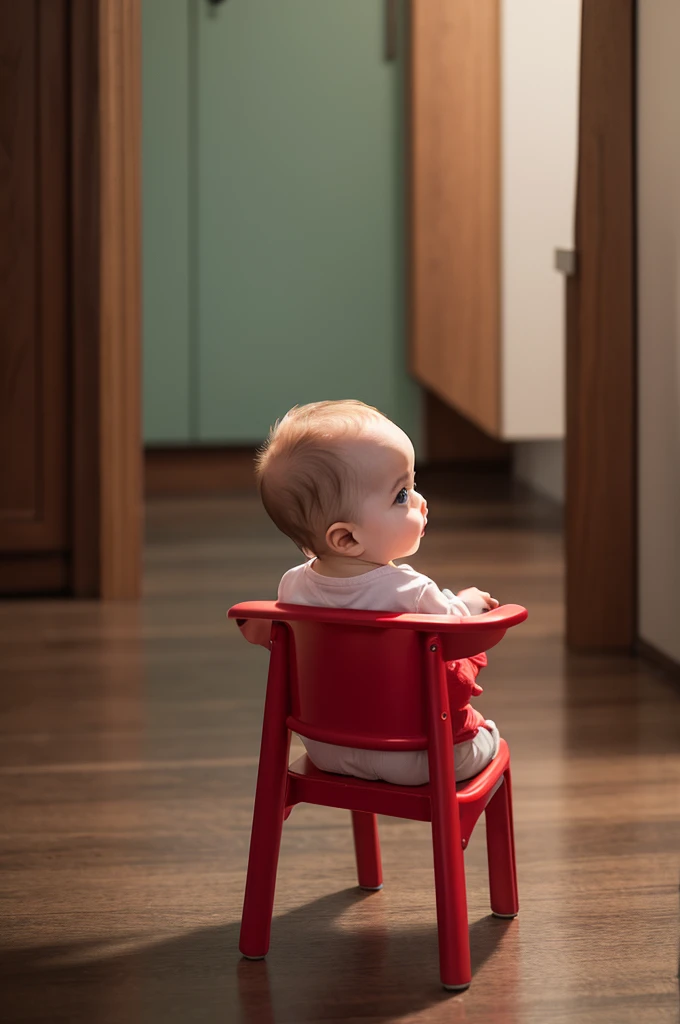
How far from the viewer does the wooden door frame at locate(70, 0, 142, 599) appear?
2.82 meters

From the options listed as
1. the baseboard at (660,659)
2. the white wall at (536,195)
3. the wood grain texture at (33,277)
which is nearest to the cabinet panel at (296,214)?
the white wall at (536,195)

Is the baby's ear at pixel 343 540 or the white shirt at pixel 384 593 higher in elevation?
the baby's ear at pixel 343 540

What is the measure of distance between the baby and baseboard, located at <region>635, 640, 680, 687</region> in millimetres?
1105

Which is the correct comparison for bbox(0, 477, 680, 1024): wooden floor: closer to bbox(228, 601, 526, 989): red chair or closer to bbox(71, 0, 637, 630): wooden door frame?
bbox(228, 601, 526, 989): red chair

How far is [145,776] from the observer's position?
183 centimetres

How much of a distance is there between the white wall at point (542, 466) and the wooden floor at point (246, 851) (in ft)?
4.57

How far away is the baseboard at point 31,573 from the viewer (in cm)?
297

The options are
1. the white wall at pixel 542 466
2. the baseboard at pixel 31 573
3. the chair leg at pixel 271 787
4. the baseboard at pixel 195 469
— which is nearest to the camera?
the chair leg at pixel 271 787

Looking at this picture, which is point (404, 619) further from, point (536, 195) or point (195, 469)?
point (195, 469)

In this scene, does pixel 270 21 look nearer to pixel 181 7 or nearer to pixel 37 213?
pixel 181 7

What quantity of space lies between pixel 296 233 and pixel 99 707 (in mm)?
2370

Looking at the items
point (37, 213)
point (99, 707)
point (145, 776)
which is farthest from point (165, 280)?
point (145, 776)

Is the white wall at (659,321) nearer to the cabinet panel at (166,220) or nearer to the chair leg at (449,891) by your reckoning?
the chair leg at (449,891)

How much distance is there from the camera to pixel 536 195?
346 cm
